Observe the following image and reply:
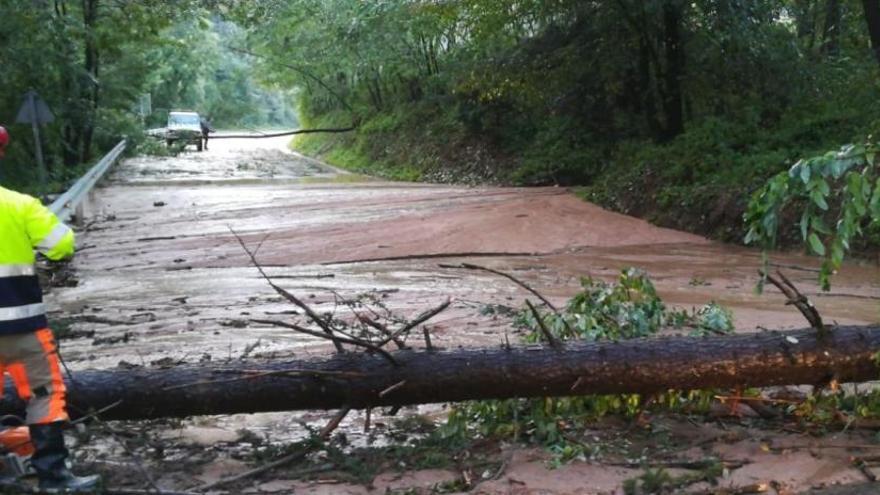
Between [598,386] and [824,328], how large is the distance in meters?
→ 1.43

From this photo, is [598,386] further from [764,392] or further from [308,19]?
[308,19]

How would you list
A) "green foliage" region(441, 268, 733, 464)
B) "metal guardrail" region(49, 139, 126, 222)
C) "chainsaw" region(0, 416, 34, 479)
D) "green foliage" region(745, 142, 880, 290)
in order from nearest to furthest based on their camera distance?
"green foliage" region(745, 142, 880, 290) < "chainsaw" region(0, 416, 34, 479) < "green foliage" region(441, 268, 733, 464) < "metal guardrail" region(49, 139, 126, 222)

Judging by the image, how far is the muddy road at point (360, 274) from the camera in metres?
6.15

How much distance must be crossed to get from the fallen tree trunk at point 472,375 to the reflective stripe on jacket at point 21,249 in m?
1.02

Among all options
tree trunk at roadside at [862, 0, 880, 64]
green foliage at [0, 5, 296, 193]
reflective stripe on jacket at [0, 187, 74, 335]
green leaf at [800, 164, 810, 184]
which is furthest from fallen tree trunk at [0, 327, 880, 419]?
tree trunk at roadside at [862, 0, 880, 64]

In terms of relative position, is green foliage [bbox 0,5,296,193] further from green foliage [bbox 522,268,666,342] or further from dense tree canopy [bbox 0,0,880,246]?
green foliage [bbox 522,268,666,342]

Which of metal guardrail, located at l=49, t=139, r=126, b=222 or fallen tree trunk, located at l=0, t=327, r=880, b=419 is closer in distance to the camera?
fallen tree trunk, located at l=0, t=327, r=880, b=419

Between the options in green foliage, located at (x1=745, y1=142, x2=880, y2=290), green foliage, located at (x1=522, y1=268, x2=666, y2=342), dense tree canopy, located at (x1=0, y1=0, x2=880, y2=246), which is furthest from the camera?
dense tree canopy, located at (x1=0, y1=0, x2=880, y2=246)

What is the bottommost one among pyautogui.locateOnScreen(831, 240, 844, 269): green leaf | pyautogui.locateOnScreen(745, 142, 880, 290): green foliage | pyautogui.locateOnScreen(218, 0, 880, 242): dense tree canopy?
pyautogui.locateOnScreen(831, 240, 844, 269): green leaf

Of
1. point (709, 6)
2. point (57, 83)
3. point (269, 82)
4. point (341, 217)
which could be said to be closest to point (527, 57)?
point (709, 6)

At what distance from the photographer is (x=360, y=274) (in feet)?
40.2

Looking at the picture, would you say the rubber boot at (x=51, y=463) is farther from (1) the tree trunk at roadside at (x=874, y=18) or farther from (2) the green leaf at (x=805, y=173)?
(1) the tree trunk at roadside at (x=874, y=18)

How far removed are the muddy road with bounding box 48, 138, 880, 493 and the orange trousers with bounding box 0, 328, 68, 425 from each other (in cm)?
74

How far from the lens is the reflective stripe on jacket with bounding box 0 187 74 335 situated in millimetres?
4523
